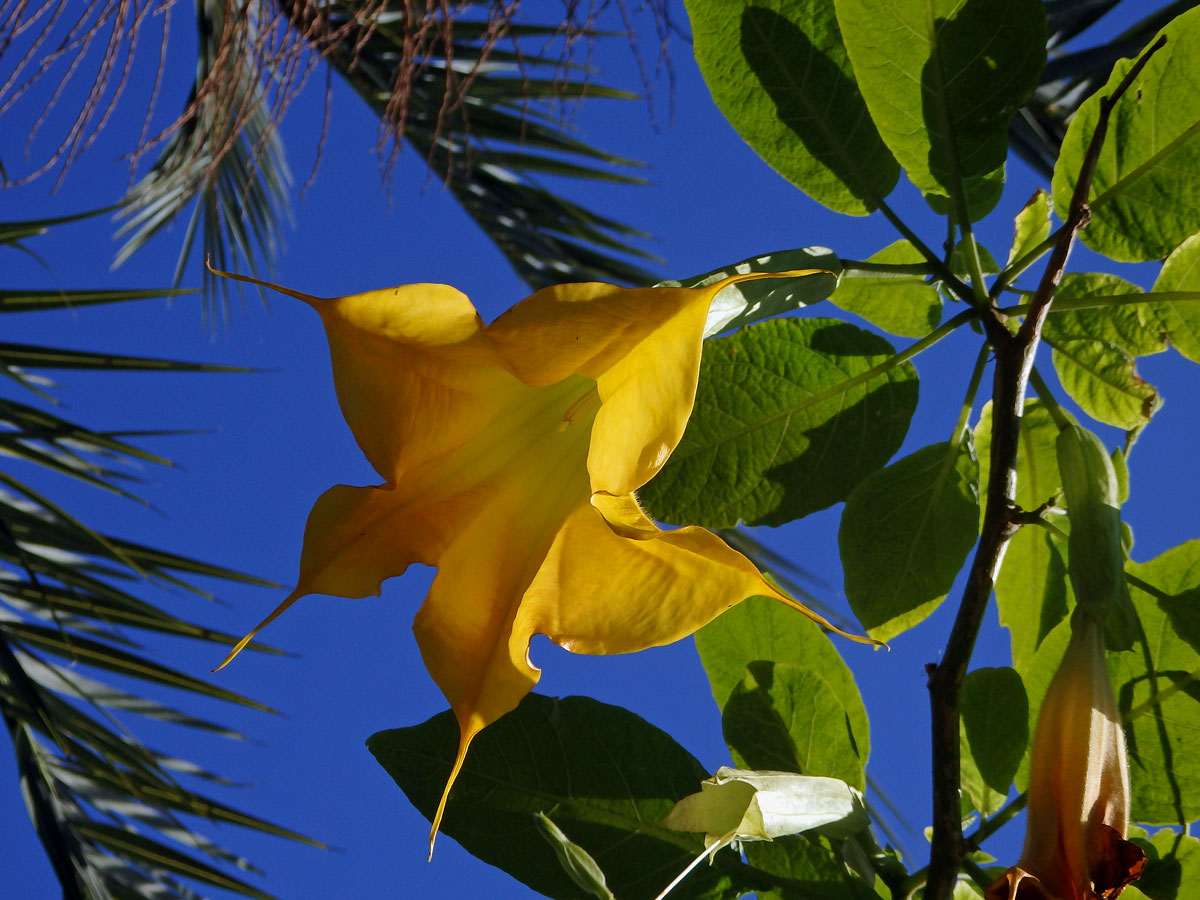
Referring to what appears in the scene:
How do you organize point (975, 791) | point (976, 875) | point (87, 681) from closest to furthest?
point (976, 875) < point (975, 791) < point (87, 681)

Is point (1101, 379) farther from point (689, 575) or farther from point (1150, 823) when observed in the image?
point (689, 575)

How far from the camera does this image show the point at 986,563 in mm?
437

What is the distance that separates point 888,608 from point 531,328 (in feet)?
1.12

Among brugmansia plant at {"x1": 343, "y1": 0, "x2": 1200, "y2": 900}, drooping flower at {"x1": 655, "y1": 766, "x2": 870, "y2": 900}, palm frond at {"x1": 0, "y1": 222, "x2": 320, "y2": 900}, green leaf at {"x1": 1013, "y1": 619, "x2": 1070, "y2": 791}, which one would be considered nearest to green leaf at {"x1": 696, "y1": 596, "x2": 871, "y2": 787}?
brugmansia plant at {"x1": 343, "y1": 0, "x2": 1200, "y2": 900}

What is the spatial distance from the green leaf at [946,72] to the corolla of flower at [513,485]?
21cm

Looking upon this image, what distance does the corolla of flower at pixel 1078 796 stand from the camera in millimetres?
358

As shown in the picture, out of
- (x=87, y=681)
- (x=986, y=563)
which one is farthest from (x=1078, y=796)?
(x=87, y=681)

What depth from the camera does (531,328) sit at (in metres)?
0.33

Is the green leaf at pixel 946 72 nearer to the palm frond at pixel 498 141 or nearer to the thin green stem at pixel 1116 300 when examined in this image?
the thin green stem at pixel 1116 300

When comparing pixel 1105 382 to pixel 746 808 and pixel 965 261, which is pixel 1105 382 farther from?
pixel 746 808

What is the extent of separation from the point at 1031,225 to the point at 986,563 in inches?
10.5

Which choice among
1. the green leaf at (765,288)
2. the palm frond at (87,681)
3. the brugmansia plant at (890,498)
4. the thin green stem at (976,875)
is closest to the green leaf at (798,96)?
the brugmansia plant at (890,498)

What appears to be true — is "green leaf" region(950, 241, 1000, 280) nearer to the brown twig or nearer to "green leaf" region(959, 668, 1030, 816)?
the brown twig

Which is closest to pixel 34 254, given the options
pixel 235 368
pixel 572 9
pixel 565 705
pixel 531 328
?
pixel 235 368
